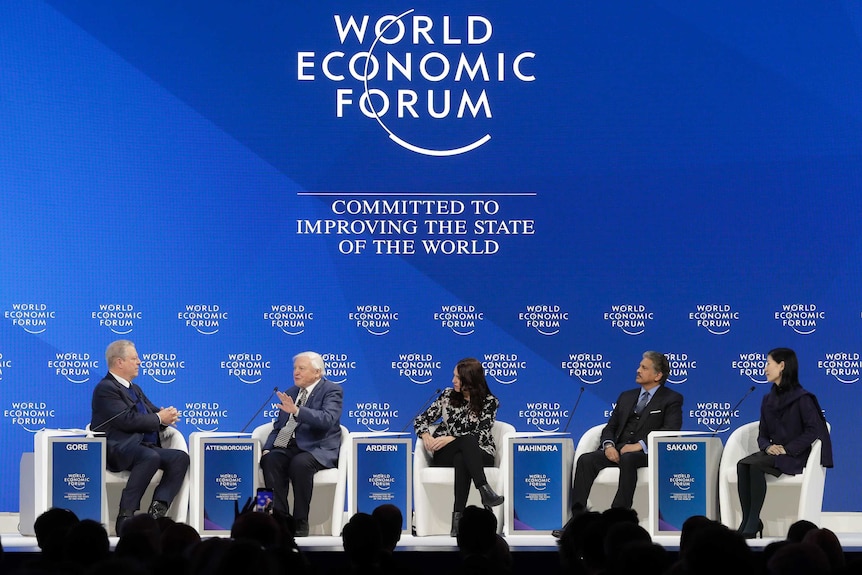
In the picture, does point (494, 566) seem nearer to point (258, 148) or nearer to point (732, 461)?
point (732, 461)

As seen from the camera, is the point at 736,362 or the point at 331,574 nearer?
the point at 331,574

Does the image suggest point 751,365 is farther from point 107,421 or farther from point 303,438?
point 107,421

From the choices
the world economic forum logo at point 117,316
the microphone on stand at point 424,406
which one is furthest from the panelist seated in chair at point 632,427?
the world economic forum logo at point 117,316

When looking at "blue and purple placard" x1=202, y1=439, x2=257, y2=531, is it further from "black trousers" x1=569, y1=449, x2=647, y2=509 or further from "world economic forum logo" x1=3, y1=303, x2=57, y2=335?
"black trousers" x1=569, y1=449, x2=647, y2=509

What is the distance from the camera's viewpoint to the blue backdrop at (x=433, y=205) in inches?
333

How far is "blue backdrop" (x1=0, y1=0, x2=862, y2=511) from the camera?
846cm

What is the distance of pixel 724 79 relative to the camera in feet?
28.1

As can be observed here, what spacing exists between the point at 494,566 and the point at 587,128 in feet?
17.6

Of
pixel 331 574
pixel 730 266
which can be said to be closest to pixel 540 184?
pixel 730 266

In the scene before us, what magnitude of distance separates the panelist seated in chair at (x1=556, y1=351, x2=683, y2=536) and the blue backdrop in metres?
0.64

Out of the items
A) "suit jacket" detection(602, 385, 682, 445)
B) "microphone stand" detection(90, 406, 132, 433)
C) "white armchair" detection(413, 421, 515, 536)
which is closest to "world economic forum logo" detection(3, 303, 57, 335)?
"microphone stand" detection(90, 406, 132, 433)

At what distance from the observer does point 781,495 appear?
743cm

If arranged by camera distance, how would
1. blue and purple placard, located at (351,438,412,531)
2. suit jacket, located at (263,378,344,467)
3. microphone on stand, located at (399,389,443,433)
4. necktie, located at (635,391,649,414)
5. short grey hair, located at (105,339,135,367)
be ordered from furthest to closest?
microphone on stand, located at (399,389,443,433)
necktie, located at (635,391,649,414)
short grey hair, located at (105,339,135,367)
suit jacket, located at (263,378,344,467)
blue and purple placard, located at (351,438,412,531)

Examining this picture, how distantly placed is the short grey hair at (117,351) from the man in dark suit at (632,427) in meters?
2.79
